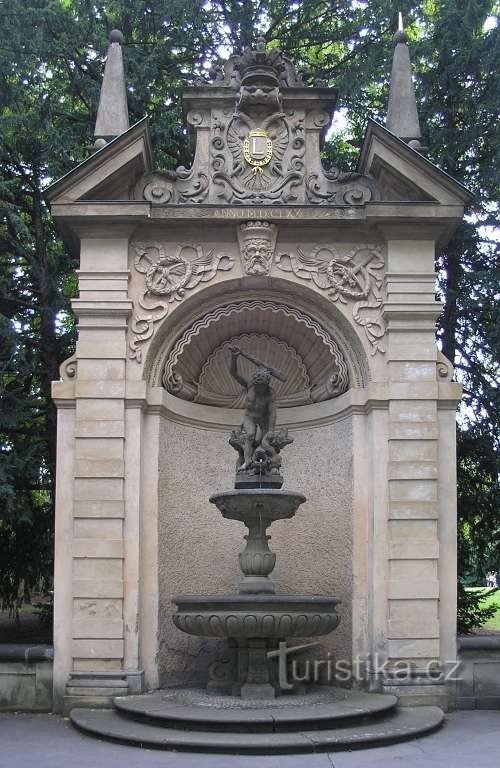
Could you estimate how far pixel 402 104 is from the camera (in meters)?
11.4

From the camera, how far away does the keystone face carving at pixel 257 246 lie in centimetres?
1057

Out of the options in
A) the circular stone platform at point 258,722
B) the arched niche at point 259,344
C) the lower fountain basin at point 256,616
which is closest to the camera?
the circular stone platform at point 258,722

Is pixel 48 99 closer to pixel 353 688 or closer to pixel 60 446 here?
pixel 60 446

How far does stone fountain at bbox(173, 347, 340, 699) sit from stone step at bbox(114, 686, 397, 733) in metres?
0.33

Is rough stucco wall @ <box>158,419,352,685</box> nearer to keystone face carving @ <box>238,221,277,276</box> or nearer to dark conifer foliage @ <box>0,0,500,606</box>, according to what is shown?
keystone face carving @ <box>238,221,277,276</box>

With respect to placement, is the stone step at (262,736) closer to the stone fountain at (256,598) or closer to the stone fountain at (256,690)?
the stone fountain at (256,690)

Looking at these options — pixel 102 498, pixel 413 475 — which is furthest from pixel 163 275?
pixel 413 475

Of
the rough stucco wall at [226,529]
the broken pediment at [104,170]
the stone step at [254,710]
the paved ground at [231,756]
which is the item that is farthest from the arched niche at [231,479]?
the paved ground at [231,756]

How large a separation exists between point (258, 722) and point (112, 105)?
6.88m

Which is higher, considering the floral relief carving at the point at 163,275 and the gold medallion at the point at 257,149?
the gold medallion at the point at 257,149

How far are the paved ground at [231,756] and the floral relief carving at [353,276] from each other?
159 inches

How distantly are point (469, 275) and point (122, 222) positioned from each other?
213 inches

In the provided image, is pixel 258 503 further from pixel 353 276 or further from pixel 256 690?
pixel 353 276

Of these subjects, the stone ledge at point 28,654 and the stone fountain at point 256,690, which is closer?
the stone fountain at point 256,690
